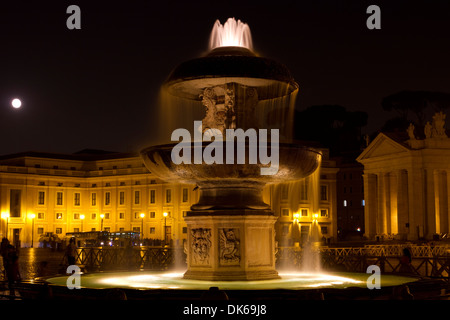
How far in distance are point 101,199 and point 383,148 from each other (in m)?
36.5

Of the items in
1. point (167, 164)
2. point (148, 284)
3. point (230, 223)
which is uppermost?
point (167, 164)

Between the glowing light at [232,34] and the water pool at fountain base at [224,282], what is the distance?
4947 mm

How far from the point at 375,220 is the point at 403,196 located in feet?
19.5

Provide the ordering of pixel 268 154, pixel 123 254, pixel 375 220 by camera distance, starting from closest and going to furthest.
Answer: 1. pixel 268 154
2. pixel 123 254
3. pixel 375 220

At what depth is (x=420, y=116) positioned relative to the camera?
101812 mm

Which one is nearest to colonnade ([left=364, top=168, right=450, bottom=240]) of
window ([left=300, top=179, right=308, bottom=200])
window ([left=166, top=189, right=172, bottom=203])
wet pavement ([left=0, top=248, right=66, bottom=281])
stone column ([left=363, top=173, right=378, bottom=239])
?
stone column ([left=363, top=173, right=378, bottom=239])

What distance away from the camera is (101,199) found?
94.4 metres

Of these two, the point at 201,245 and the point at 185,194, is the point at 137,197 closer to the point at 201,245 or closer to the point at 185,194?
the point at 185,194

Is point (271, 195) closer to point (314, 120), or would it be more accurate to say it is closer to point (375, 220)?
point (375, 220)

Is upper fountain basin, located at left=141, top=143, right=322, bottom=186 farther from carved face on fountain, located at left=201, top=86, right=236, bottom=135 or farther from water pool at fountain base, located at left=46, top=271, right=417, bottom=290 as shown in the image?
water pool at fountain base, located at left=46, top=271, right=417, bottom=290

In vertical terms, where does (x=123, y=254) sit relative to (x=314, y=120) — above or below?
below

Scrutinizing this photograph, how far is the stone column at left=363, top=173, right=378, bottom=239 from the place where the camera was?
258 feet
